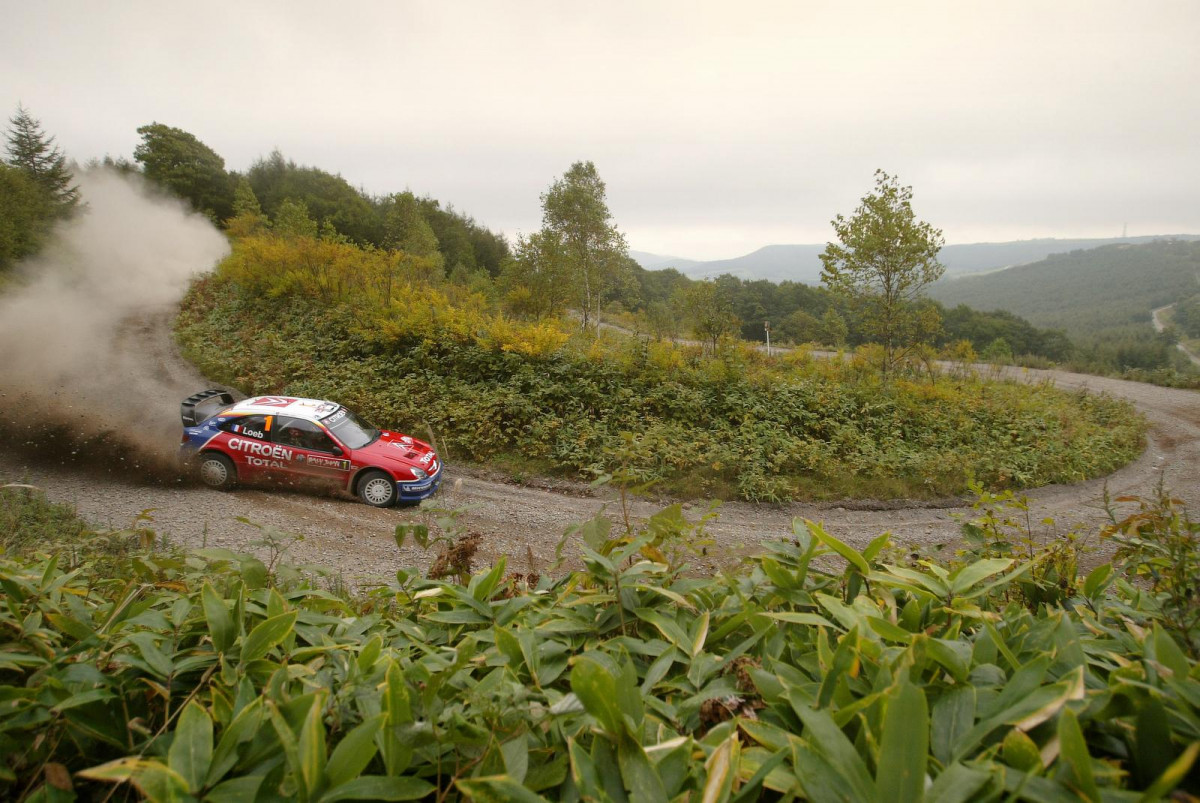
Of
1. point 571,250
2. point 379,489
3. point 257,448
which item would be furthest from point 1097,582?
point 571,250

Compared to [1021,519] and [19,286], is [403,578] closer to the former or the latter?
[1021,519]

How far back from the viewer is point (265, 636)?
1.11m

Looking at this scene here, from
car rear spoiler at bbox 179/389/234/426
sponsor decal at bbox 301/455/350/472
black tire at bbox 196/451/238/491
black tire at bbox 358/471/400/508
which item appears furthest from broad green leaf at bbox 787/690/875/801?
car rear spoiler at bbox 179/389/234/426

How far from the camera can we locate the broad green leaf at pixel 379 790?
76 cm

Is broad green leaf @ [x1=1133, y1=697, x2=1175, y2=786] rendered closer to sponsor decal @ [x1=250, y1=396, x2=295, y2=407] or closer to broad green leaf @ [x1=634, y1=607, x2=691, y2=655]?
broad green leaf @ [x1=634, y1=607, x2=691, y2=655]

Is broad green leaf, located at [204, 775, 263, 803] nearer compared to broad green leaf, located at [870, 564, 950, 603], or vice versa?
broad green leaf, located at [204, 775, 263, 803]

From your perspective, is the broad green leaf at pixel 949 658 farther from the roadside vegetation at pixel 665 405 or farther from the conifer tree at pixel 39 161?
the conifer tree at pixel 39 161

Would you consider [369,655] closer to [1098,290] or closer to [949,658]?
[949,658]

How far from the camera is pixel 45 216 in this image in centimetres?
2534

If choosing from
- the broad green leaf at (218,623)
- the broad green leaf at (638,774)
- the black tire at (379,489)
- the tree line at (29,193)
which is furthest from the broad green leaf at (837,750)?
the tree line at (29,193)

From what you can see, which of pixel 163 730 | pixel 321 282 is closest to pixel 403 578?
pixel 163 730

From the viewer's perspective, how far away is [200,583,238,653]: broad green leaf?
112 centimetres

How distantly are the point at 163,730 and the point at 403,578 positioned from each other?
83cm

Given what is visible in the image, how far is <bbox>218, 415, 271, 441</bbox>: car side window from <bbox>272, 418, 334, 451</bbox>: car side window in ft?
0.63
